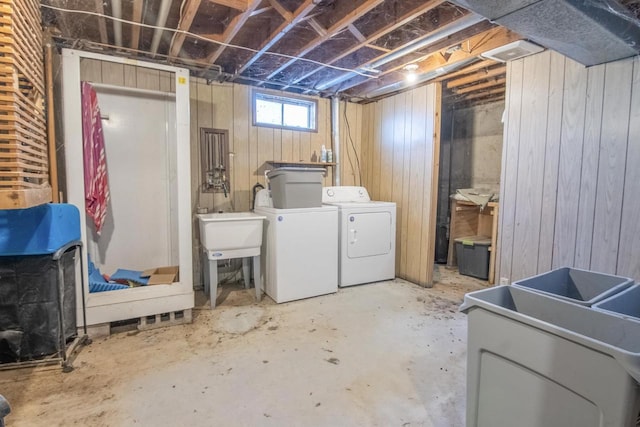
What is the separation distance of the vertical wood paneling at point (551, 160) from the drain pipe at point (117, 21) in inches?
117

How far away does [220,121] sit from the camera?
11.6ft

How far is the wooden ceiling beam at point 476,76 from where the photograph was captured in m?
3.17

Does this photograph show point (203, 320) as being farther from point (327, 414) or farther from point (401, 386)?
point (401, 386)

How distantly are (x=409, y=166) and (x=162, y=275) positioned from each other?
2734mm

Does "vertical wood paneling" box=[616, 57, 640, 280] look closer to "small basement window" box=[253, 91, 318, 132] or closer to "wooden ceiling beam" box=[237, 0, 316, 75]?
"wooden ceiling beam" box=[237, 0, 316, 75]

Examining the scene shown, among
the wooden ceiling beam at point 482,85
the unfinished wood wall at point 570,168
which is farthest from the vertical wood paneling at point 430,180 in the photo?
the unfinished wood wall at point 570,168

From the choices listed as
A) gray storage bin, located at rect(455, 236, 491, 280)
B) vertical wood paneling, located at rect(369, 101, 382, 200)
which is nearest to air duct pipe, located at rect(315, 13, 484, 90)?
vertical wood paneling, located at rect(369, 101, 382, 200)

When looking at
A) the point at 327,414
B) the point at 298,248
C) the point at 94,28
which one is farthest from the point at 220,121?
the point at 327,414

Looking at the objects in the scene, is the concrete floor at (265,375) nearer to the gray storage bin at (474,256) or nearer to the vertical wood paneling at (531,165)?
the vertical wood paneling at (531,165)

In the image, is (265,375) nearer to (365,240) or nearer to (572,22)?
(365,240)

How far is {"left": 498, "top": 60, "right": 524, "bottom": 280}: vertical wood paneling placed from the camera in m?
2.64

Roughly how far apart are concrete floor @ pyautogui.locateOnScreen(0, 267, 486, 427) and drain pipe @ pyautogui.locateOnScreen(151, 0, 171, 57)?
2262mm

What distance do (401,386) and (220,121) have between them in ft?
9.72

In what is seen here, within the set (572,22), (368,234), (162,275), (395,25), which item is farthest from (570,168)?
(162,275)
